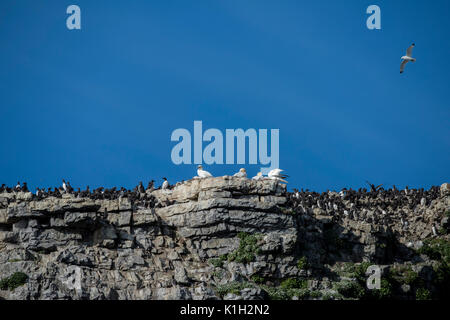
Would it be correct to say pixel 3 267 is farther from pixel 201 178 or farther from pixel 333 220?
pixel 333 220

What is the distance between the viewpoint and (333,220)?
63.3 metres

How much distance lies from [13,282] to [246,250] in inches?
557

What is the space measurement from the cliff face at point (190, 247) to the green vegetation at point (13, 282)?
0.23 ft

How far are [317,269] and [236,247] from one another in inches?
209

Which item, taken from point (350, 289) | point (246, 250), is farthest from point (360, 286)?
point (246, 250)

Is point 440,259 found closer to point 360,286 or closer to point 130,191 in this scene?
point 360,286

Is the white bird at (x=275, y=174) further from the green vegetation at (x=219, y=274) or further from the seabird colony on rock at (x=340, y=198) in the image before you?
the green vegetation at (x=219, y=274)

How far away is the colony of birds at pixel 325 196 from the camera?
61656 mm

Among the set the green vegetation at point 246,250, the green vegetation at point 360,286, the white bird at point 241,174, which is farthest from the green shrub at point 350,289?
the white bird at point 241,174

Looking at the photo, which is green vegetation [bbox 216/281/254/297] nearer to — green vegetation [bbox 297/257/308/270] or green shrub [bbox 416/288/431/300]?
green vegetation [bbox 297/257/308/270]
